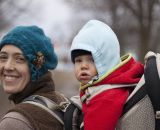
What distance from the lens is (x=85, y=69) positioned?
2.95 metres

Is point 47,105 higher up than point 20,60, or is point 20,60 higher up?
point 20,60

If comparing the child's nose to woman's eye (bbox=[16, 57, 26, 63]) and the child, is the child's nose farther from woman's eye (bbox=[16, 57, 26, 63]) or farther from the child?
woman's eye (bbox=[16, 57, 26, 63])

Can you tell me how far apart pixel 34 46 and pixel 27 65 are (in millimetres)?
136

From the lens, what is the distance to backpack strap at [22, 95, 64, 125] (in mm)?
3045

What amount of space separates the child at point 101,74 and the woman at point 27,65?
27 centimetres

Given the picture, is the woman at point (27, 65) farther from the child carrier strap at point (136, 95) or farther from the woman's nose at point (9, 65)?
the child carrier strap at point (136, 95)

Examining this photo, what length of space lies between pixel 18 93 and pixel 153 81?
1.07 meters

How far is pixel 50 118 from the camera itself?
3.04 m

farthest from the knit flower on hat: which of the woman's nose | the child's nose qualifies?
the child's nose

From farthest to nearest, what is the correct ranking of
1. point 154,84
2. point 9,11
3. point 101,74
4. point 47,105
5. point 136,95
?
point 9,11 < point 47,105 < point 101,74 < point 136,95 < point 154,84

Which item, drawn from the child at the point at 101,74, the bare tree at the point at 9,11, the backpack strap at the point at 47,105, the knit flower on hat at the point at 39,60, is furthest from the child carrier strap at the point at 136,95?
the bare tree at the point at 9,11

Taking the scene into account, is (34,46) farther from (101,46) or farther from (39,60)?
(101,46)

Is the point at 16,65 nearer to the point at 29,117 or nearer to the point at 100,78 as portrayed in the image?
the point at 29,117

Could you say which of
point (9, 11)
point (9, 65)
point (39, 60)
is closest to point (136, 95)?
point (39, 60)
